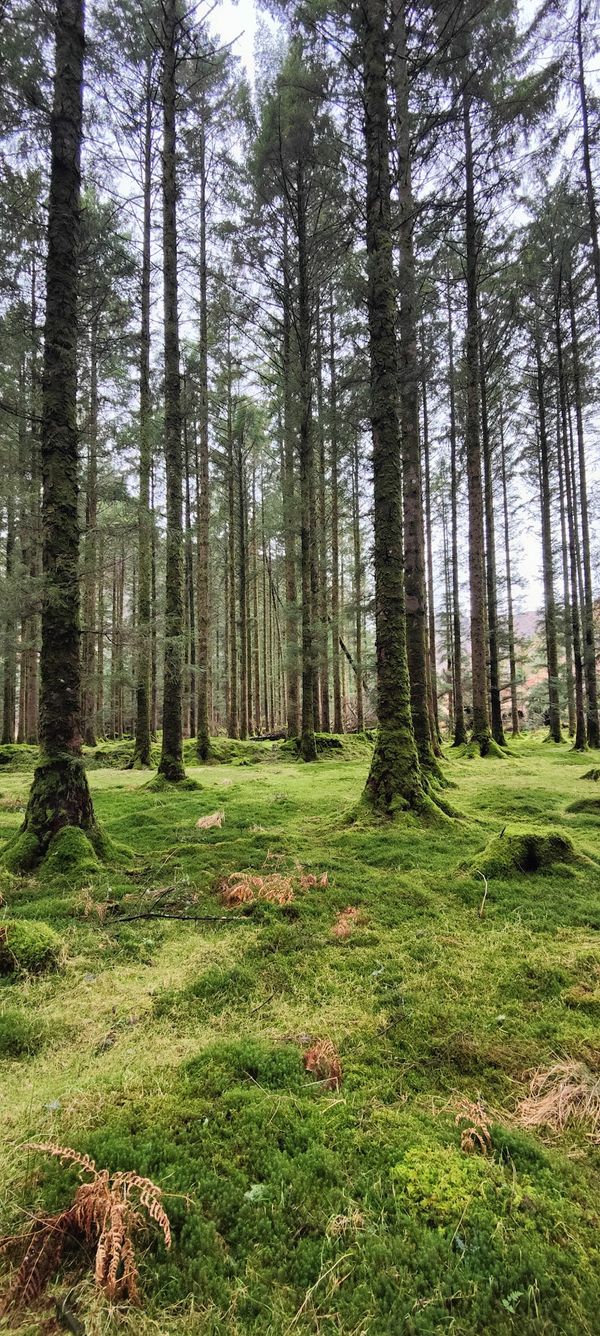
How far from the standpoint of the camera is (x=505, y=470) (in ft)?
72.7

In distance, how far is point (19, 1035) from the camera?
247 centimetres

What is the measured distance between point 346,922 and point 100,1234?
244 cm

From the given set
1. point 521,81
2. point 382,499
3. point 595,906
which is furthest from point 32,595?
point 521,81

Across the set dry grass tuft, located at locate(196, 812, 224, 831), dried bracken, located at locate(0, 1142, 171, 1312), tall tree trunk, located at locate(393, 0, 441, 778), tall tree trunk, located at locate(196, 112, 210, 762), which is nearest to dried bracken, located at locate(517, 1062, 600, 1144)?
dried bracken, located at locate(0, 1142, 171, 1312)

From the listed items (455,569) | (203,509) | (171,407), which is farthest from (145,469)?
(455,569)

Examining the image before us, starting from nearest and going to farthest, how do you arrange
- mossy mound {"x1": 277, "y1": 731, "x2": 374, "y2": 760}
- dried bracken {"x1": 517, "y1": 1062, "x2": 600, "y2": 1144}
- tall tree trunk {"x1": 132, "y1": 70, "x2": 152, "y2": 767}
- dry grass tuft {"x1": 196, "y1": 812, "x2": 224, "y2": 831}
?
dried bracken {"x1": 517, "y1": 1062, "x2": 600, "y2": 1144}
dry grass tuft {"x1": 196, "y1": 812, "x2": 224, "y2": 831}
tall tree trunk {"x1": 132, "y1": 70, "x2": 152, "y2": 767}
mossy mound {"x1": 277, "y1": 731, "x2": 374, "y2": 760}

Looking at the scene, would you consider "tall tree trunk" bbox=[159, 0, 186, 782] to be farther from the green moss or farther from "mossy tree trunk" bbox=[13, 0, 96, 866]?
the green moss

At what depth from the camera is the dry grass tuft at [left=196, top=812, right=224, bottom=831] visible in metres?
6.33

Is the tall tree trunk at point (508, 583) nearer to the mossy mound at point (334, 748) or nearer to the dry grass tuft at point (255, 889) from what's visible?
the mossy mound at point (334, 748)

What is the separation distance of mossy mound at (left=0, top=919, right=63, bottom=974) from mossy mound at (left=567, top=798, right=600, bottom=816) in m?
6.42

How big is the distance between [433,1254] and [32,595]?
5.30 meters

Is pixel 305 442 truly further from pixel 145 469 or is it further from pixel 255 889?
pixel 255 889

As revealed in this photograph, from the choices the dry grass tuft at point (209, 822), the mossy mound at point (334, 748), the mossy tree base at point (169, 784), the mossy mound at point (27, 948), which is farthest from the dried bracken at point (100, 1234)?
the mossy mound at point (334, 748)

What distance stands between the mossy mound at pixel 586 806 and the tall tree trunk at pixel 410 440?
2117mm
